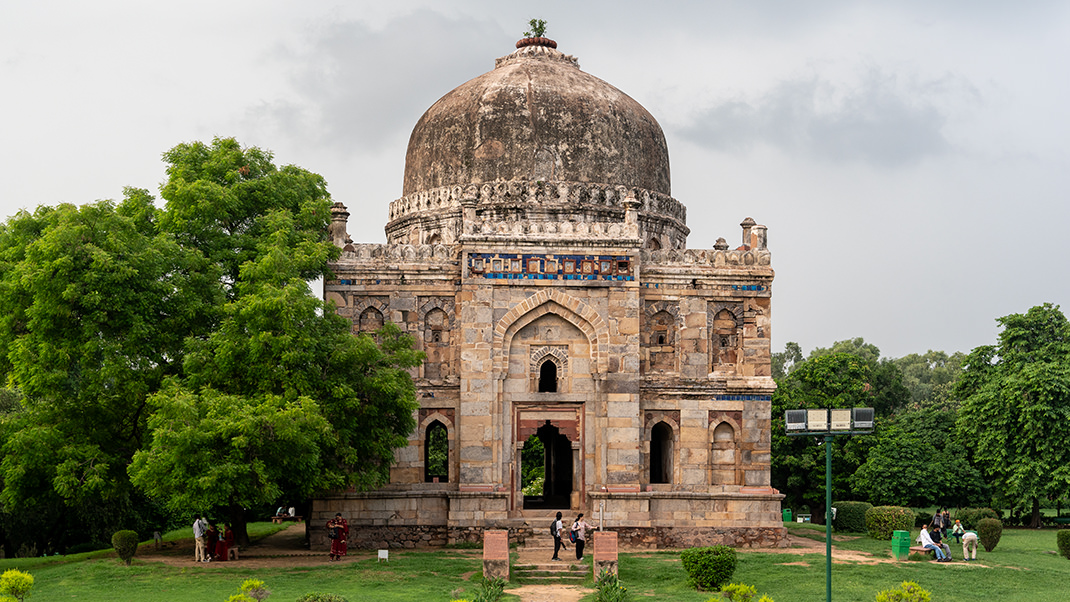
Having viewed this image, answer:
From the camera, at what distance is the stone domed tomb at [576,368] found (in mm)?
25562

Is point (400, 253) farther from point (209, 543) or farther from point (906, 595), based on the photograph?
point (906, 595)

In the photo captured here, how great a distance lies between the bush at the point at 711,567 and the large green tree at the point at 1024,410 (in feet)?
59.3

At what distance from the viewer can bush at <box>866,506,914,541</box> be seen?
28750 mm

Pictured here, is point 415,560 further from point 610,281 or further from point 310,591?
point 610,281

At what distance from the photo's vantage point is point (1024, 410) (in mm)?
34312

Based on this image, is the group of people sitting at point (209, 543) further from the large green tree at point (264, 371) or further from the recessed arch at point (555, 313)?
the recessed arch at point (555, 313)

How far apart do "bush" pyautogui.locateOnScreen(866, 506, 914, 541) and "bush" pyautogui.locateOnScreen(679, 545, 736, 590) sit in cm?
1033

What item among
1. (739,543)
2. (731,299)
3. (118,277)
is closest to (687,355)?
(731,299)

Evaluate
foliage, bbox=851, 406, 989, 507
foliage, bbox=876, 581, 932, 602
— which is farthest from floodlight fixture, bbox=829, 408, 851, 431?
foliage, bbox=851, 406, 989, 507

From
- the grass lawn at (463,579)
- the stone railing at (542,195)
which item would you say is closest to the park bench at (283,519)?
the grass lawn at (463,579)

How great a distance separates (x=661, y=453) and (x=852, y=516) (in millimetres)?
7151

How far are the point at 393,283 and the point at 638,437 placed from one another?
687 centimetres

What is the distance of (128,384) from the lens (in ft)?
73.6

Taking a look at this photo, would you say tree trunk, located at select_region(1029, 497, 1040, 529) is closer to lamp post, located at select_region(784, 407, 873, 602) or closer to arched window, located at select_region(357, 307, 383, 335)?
lamp post, located at select_region(784, 407, 873, 602)
